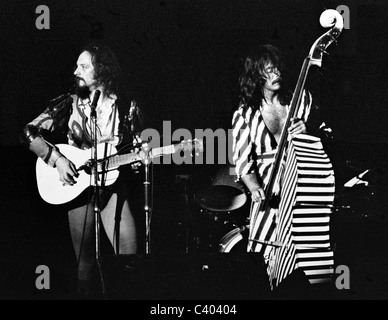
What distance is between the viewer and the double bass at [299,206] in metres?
4.59

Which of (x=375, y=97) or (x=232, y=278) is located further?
(x=375, y=97)

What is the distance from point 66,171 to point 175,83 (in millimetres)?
902

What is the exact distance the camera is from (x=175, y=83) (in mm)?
4621

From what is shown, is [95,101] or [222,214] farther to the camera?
[95,101]

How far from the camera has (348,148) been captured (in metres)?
4.61

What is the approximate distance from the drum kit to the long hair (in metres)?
0.48

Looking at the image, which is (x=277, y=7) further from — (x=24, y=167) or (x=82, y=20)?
(x=24, y=167)

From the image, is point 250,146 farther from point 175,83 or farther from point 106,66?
point 106,66

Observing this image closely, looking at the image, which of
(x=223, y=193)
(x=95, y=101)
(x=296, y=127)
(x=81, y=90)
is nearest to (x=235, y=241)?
(x=223, y=193)

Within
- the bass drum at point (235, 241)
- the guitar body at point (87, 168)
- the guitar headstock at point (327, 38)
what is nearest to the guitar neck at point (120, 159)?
the guitar body at point (87, 168)

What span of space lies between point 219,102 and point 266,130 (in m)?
0.36

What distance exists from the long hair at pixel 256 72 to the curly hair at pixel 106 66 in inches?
31.8

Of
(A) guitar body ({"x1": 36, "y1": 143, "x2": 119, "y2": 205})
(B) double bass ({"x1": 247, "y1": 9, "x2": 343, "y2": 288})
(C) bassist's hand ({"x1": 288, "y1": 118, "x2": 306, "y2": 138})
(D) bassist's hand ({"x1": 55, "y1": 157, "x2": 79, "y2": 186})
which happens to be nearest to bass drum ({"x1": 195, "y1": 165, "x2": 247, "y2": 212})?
(B) double bass ({"x1": 247, "y1": 9, "x2": 343, "y2": 288})
